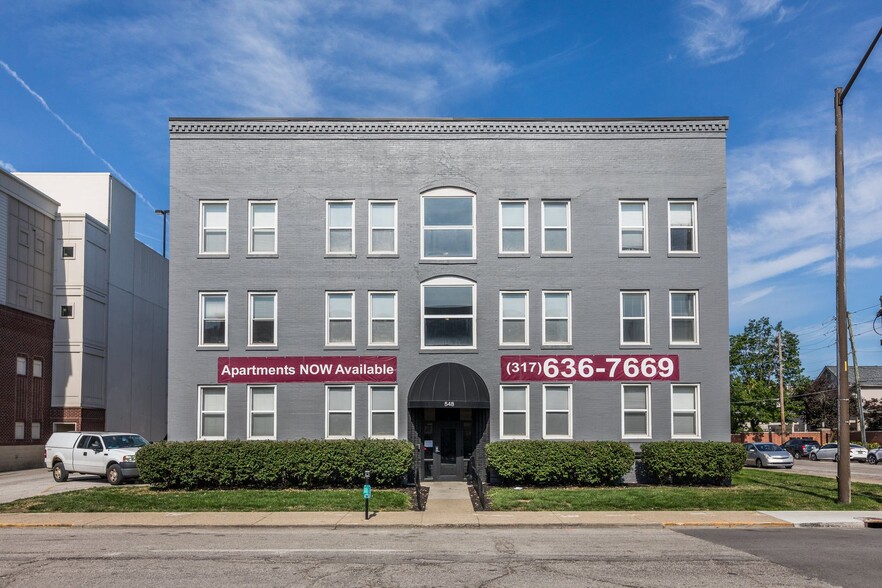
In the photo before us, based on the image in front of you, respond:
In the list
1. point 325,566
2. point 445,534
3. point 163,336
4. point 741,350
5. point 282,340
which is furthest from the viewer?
point 741,350

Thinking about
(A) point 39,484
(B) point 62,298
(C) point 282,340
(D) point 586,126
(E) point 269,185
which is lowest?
(A) point 39,484

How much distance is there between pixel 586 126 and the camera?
27.0 m

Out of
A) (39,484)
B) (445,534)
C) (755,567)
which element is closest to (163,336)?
(39,484)

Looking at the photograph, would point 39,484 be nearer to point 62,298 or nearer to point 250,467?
point 250,467

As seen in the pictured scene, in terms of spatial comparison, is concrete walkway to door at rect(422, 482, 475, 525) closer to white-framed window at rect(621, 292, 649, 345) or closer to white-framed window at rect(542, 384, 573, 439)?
white-framed window at rect(542, 384, 573, 439)

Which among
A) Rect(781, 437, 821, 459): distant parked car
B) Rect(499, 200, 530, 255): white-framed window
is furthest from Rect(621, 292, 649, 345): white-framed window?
Rect(781, 437, 821, 459): distant parked car

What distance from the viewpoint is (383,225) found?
88.4ft

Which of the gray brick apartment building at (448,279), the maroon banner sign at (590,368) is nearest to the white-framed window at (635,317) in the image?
the gray brick apartment building at (448,279)

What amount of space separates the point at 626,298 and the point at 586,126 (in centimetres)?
604

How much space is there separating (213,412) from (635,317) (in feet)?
47.7

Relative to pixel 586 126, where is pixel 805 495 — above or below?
below

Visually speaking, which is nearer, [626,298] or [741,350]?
[626,298]

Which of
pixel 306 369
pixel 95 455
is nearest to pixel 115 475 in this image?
pixel 95 455

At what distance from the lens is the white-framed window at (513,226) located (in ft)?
88.4
